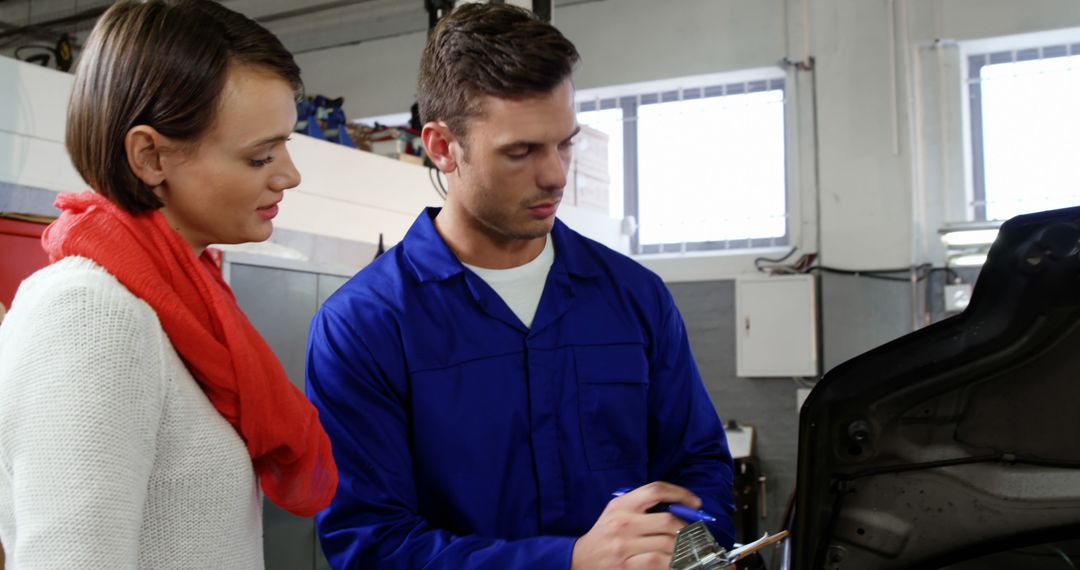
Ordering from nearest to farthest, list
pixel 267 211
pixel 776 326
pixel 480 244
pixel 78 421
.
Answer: pixel 78 421, pixel 267 211, pixel 480 244, pixel 776 326

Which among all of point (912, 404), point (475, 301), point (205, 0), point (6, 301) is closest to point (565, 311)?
point (475, 301)

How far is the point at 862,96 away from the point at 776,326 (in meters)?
1.48

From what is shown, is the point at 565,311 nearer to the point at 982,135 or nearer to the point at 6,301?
the point at 6,301

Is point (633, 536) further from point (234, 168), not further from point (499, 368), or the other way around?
point (234, 168)

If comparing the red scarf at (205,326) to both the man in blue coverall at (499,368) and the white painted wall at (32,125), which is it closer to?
the man in blue coverall at (499,368)

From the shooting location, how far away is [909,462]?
118 centimetres

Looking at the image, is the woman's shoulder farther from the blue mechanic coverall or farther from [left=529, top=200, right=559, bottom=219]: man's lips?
[left=529, top=200, right=559, bottom=219]: man's lips

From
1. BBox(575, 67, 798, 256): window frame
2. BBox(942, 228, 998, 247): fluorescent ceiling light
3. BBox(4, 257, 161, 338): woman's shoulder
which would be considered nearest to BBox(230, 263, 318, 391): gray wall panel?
BBox(4, 257, 161, 338): woman's shoulder

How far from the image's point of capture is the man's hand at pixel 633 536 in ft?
3.75

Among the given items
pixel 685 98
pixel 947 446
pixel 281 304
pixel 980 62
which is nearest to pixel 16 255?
pixel 281 304

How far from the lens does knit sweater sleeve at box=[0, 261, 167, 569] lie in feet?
2.54

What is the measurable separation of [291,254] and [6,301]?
97 cm

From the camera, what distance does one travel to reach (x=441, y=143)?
4.82ft

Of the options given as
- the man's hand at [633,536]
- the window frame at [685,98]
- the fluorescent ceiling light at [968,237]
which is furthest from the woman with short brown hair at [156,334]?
the window frame at [685,98]
